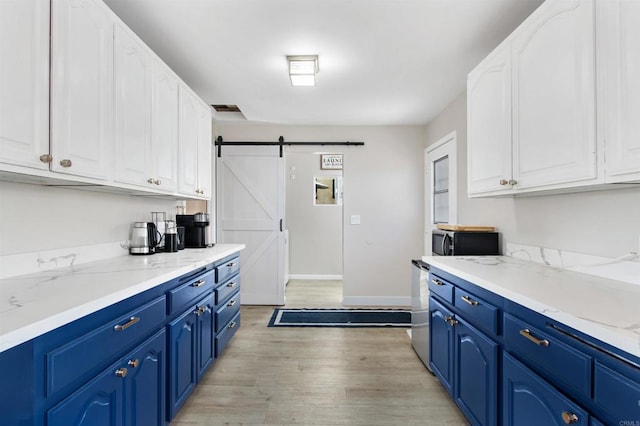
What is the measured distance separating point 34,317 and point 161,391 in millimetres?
924

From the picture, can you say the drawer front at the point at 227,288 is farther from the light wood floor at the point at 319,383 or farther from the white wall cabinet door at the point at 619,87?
the white wall cabinet door at the point at 619,87

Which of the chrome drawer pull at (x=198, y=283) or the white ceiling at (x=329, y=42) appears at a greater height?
the white ceiling at (x=329, y=42)

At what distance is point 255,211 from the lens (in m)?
4.01

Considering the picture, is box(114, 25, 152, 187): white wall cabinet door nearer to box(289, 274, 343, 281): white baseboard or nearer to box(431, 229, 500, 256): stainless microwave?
box(431, 229, 500, 256): stainless microwave

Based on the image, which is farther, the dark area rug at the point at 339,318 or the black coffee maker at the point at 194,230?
the dark area rug at the point at 339,318

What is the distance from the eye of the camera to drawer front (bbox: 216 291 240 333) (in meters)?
2.38

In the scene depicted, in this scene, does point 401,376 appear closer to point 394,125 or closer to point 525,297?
point 525,297

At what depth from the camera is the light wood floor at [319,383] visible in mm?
1811

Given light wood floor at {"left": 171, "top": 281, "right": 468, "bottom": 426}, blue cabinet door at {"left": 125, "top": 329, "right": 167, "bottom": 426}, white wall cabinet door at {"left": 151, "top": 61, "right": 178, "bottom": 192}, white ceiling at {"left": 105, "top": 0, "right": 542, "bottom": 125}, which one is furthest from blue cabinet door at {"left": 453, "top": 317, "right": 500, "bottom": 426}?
white wall cabinet door at {"left": 151, "top": 61, "right": 178, "bottom": 192}

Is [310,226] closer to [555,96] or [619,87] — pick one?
[555,96]

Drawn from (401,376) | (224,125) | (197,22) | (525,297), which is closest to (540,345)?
(525,297)

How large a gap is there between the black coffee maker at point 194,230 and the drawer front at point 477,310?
7.30 feet

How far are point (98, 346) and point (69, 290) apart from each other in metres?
0.27

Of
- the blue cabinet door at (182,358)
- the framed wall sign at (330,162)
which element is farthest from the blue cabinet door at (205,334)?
the framed wall sign at (330,162)
